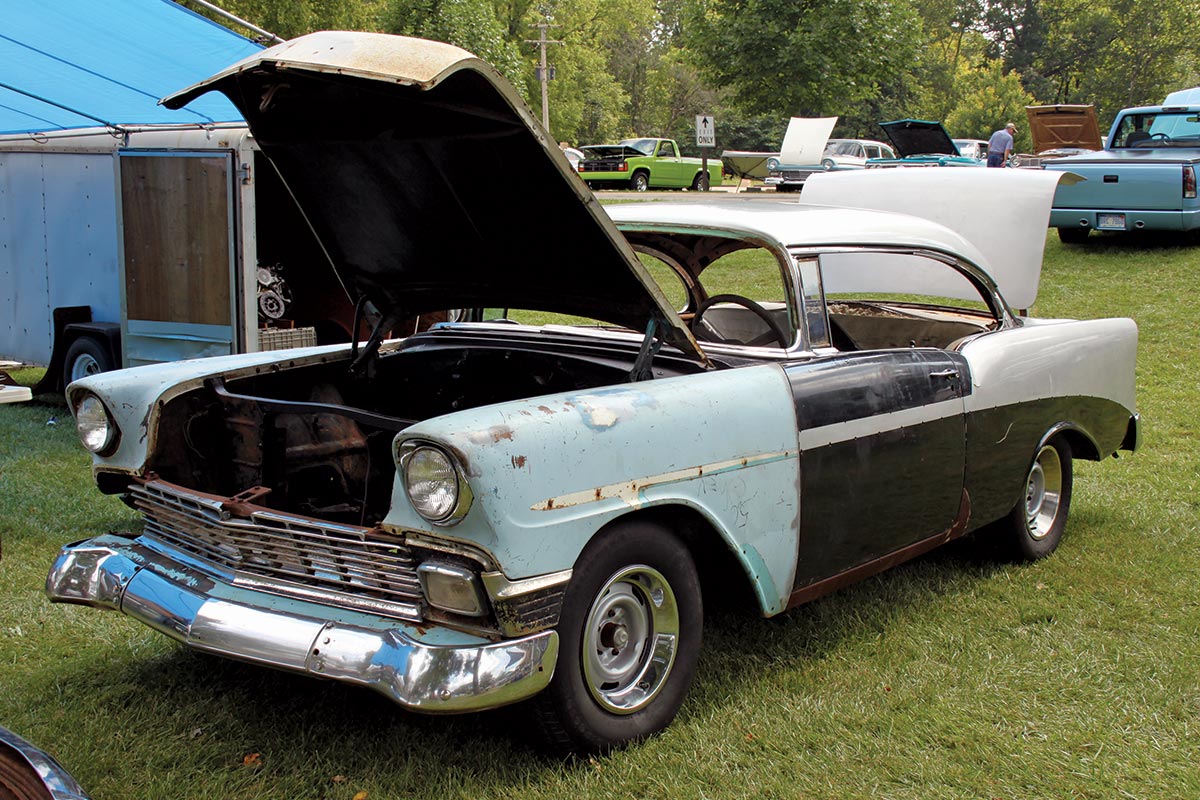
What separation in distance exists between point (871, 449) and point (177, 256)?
503cm

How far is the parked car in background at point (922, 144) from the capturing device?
60.4ft

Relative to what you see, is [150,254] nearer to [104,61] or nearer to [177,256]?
[177,256]

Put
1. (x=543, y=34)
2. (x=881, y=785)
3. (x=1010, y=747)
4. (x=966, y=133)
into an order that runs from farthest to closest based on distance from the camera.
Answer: (x=966, y=133) → (x=543, y=34) → (x=1010, y=747) → (x=881, y=785)

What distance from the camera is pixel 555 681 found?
9.00ft

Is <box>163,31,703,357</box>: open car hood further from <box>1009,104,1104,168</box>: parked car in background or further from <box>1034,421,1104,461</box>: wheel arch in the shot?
<box>1009,104,1104,168</box>: parked car in background

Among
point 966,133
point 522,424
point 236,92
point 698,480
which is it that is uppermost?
point 966,133

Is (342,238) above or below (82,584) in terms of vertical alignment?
above

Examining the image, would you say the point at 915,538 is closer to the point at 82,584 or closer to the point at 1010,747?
the point at 1010,747

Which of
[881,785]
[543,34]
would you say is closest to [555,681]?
[881,785]

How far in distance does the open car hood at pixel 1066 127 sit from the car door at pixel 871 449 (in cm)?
1205

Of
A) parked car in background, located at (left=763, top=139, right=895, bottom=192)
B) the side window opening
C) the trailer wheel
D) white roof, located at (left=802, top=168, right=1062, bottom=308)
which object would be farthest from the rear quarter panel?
parked car in background, located at (left=763, top=139, right=895, bottom=192)

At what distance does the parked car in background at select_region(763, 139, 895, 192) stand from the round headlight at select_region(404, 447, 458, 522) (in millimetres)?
20238

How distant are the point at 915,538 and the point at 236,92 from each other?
2.67 m

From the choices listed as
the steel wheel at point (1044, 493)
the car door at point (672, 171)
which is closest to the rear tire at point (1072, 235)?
the steel wheel at point (1044, 493)
